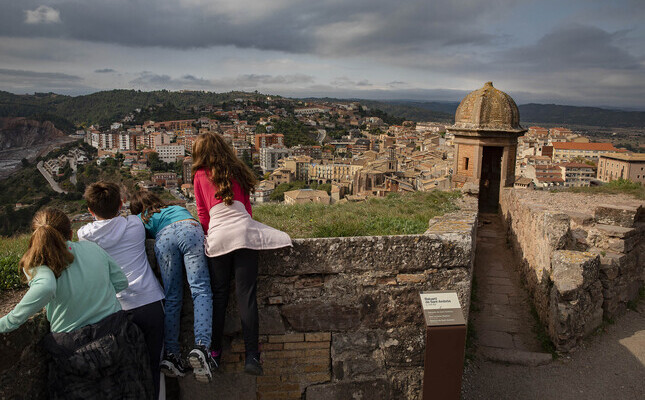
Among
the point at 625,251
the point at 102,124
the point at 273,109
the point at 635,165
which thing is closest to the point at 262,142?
the point at 102,124

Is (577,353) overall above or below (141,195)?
below

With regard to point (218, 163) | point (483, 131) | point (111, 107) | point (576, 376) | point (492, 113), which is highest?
point (111, 107)

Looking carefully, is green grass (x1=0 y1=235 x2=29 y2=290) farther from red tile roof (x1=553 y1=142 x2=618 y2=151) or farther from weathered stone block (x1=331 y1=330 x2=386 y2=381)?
red tile roof (x1=553 y1=142 x2=618 y2=151)

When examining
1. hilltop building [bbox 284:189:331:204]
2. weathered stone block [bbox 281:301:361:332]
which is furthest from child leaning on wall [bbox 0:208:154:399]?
hilltop building [bbox 284:189:331:204]

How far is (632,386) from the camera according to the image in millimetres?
4152

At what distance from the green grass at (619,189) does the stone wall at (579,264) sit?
150 inches

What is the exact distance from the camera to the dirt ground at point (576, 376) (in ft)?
13.2

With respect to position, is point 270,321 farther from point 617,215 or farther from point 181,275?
point 617,215

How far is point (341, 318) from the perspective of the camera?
3188 mm

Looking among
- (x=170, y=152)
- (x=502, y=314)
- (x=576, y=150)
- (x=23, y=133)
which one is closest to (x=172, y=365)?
(x=502, y=314)

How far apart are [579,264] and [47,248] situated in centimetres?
481

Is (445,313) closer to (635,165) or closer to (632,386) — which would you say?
(632,386)

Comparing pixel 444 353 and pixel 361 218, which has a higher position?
pixel 361 218

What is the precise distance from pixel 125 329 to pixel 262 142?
99.4m
